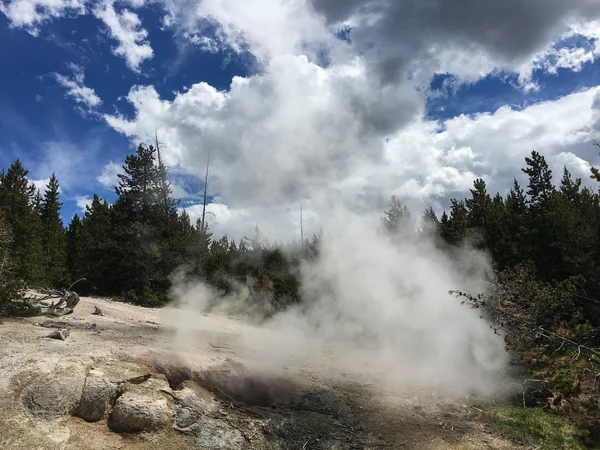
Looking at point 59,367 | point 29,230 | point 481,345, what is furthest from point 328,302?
point 29,230

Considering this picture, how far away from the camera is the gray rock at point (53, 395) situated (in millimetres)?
7852

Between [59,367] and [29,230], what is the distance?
25083 mm

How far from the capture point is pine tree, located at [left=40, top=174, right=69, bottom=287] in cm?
3575

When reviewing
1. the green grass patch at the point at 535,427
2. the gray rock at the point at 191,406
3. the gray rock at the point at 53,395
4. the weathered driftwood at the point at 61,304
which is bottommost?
the green grass patch at the point at 535,427

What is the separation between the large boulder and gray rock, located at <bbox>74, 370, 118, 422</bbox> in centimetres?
21

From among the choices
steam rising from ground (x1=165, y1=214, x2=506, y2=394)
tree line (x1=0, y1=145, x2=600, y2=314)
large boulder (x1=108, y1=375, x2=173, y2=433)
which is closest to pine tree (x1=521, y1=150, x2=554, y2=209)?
tree line (x1=0, y1=145, x2=600, y2=314)

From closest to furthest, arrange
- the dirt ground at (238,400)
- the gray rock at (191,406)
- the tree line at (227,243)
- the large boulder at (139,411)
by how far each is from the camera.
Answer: the dirt ground at (238,400), the large boulder at (139,411), the gray rock at (191,406), the tree line at (227,243)

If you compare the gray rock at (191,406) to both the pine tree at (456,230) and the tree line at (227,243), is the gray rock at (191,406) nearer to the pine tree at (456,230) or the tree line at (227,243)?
the tree line at (227,243)

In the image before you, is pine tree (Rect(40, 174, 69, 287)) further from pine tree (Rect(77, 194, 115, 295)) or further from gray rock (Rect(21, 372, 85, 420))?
gray rock (Rect(21, 372, 85, 420))

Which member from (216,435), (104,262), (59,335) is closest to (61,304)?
(59,335)

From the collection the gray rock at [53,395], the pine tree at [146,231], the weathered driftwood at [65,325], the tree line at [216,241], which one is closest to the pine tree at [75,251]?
the tree line at [216,241]

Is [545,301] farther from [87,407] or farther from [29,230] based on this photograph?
[29,230]

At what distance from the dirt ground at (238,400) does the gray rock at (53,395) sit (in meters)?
0.14

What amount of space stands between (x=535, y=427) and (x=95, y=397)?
9.55 m
